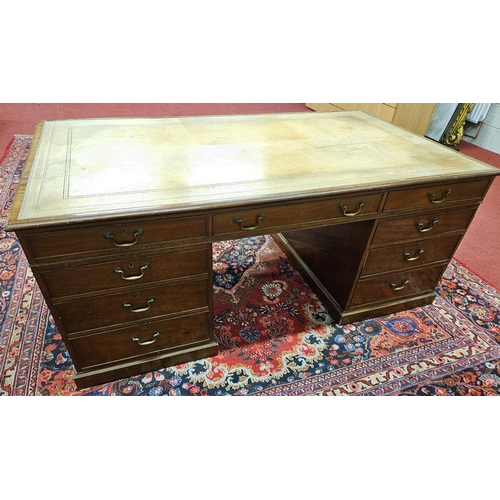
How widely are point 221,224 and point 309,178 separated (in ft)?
1.32

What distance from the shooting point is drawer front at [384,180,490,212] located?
152 centimetres

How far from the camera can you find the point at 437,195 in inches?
62.7

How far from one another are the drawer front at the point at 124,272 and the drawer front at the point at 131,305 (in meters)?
0.05

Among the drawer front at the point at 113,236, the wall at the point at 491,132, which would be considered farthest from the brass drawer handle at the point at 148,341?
the wall at the point at 491,132

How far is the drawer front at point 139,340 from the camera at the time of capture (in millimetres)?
1447

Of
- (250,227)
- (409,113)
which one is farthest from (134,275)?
(409,113)

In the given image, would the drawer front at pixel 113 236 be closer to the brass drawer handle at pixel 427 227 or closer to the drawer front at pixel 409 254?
the drawer front at pixel 409 254

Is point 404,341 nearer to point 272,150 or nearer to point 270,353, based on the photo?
point 270,353

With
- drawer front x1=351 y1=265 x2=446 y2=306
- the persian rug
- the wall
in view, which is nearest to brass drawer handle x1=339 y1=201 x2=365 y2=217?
drawer front x1=351 y1=265 x2=446 y2=306

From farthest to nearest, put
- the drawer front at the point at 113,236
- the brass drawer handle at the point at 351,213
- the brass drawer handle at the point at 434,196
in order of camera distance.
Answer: the brass drawer handle at the point at 434,196, the brass drawer handle at the point at 351,213, the drawer front at the point at 113,236

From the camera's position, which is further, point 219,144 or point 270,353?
point 270,353

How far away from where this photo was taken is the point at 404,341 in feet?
6.15

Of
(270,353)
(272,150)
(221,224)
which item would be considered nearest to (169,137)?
(272,150)
